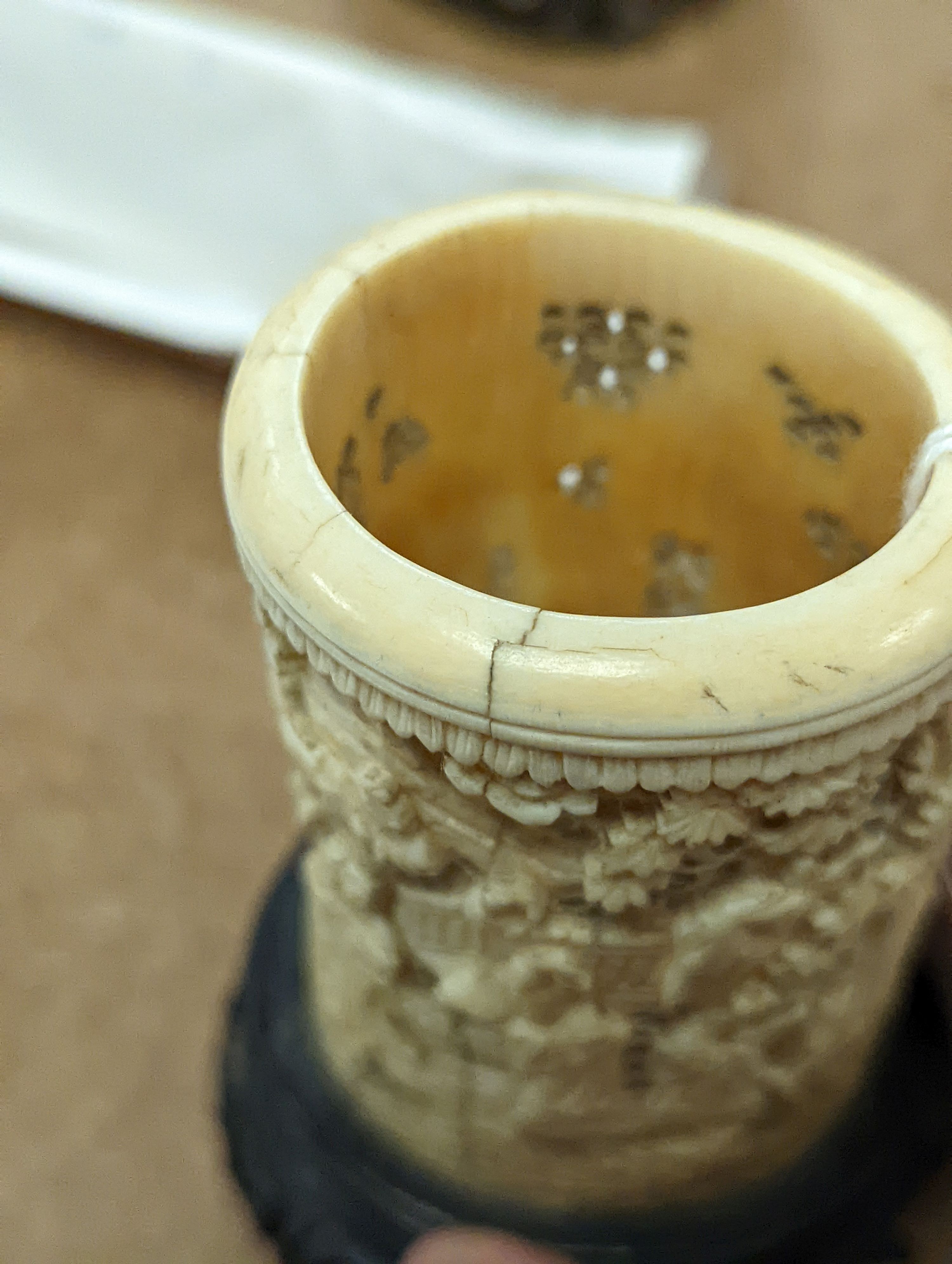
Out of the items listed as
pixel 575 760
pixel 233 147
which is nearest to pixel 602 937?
pixel 575 760

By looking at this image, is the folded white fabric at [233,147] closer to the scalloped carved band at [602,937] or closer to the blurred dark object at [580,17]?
the blurred dark object at [580,17]

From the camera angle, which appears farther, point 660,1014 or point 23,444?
point 23,444

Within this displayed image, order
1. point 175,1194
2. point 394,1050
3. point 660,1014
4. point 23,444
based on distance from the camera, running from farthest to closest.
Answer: point 23,444, point 175,1194, point 394,1050, point 660,1014

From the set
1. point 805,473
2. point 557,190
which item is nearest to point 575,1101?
point 805,473

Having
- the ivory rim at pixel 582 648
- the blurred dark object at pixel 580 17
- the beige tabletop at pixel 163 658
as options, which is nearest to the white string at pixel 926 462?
the ivory rim at pixel 582 648

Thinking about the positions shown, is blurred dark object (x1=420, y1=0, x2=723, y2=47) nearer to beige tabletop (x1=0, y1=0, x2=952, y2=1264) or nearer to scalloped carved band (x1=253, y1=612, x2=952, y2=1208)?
beige tabletop (x1=0, y1=0, x2=952, y2=1264)

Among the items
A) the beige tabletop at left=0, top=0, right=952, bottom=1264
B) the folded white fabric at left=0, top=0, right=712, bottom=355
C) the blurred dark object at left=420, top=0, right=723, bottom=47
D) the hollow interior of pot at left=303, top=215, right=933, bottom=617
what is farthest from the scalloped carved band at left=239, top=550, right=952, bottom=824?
the blurred dark object at left=420, top=0, right=723, bottom=47

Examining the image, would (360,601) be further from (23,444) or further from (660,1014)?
(23,444)
